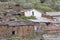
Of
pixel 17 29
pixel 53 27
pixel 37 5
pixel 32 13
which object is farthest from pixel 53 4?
pixel 17 29

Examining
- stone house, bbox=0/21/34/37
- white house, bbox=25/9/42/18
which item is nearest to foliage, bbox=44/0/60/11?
white house, bbox=25/9/42/18

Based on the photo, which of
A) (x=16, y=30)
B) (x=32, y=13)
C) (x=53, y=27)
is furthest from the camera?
(x=32, y=13)

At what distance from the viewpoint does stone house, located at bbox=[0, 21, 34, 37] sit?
62.5ft

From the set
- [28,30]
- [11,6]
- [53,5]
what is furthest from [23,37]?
[53,5]

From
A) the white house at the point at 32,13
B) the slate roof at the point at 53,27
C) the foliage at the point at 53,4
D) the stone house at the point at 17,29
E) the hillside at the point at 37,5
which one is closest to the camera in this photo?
the stone house at the point at 17,29

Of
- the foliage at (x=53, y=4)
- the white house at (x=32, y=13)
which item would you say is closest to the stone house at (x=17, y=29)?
the white house at (x=32, y=13)

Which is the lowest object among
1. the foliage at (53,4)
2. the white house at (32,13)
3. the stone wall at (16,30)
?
the foliage at (53,4)

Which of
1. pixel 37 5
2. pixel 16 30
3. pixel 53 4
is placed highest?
pixel 16 30

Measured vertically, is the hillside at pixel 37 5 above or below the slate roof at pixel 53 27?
below

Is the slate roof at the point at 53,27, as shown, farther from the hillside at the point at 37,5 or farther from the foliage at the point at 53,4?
the foliage at the point at 53,4

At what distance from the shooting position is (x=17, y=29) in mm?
19375

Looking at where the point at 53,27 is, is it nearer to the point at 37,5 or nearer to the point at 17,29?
the point at 17,29

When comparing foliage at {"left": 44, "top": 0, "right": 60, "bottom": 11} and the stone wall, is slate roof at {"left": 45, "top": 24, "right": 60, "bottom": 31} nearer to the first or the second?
the stone wall

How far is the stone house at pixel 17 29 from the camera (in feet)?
62.5
